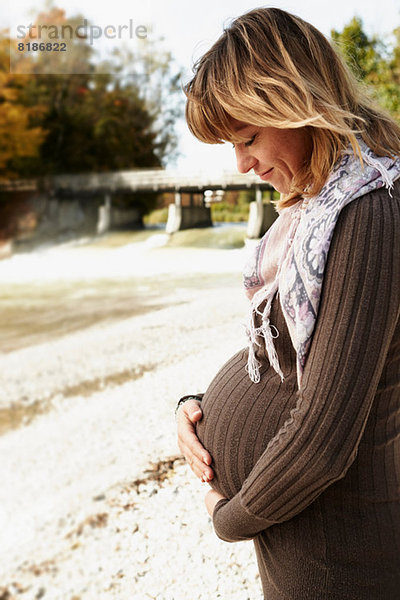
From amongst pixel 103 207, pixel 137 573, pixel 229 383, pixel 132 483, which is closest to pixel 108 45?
pixel 103 207

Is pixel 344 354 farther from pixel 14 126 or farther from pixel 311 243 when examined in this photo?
pixel 14 126

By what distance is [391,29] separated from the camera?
21.8 ft

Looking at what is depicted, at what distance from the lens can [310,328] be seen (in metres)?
0.62

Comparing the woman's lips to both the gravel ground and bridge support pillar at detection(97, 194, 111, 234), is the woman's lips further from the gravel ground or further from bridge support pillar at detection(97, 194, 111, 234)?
bridge support pillar at detection(97, 194, 111, 234)

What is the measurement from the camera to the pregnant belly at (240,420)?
749 mm

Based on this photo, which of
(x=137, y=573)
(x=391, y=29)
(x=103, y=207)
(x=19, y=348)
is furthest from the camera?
(x=103, y=207)

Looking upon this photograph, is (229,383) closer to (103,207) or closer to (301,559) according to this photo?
(301,559)

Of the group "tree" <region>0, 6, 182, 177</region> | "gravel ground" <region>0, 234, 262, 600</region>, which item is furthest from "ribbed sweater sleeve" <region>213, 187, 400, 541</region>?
"tree" <region>0, 6, 182, 177</region>

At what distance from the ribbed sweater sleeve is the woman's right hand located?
0.21m

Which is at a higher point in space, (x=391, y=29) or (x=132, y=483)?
(x=391, y=29)

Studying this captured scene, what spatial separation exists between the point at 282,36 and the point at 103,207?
10.6m

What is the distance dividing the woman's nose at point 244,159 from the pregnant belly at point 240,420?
0.87 feet

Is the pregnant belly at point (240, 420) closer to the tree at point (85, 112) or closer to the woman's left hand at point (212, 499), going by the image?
the woman's left hand at point (212, 499)

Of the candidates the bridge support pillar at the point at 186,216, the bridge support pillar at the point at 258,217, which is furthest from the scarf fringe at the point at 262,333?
the bridge support pillar at the point at 186,216
